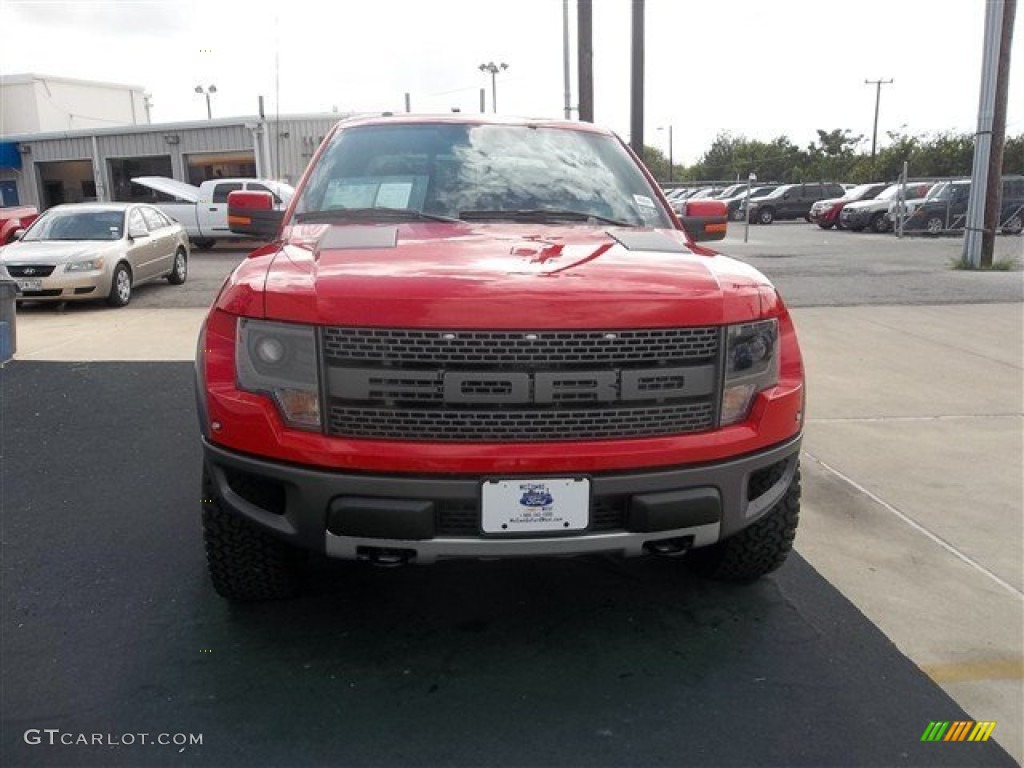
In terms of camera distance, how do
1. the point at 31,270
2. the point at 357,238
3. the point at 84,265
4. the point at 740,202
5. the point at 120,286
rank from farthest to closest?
the point at 740,202
the point at 120,286
the point at 84,265
the point at 31,270
the point at 357,238

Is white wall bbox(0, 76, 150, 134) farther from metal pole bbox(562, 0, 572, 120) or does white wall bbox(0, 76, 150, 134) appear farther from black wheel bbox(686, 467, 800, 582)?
black wheel bbox(686, 467, 800, 582)

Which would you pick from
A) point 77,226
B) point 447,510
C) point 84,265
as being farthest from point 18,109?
point 447,510

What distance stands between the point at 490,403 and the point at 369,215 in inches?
54.8


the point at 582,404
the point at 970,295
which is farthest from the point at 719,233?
the point at 970,295

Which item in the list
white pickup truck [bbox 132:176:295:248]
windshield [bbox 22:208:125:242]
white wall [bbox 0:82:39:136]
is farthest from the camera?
white wall [bbox 0:82:39:136]

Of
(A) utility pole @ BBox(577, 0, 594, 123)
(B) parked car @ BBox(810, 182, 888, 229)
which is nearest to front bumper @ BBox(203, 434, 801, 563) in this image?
(A) utility pole @ BBox(577, 0, 594, 123)

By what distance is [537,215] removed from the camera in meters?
3.44

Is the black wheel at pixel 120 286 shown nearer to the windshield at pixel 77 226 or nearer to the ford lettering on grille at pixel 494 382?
the windshield at pixel 77 226

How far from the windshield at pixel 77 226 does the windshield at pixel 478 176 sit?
29.6ft

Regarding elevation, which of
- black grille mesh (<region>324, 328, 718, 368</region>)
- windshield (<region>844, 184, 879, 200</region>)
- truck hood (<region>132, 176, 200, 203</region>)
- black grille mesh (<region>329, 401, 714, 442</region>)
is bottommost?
black grille mesh (<region>329, 401, 714, 442</region>)

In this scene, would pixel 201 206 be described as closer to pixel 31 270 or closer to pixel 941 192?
pixel 31 270

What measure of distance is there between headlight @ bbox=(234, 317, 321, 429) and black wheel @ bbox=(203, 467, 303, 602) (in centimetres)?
42

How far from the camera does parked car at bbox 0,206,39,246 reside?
16.1m

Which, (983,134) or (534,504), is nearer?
(534,504)
